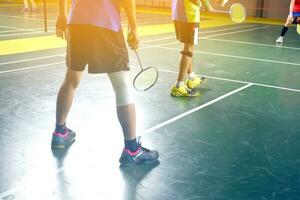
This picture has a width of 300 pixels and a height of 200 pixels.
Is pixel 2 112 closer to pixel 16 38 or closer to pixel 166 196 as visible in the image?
pixel 166 196

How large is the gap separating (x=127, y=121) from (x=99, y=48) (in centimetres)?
59

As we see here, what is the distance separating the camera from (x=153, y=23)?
13.9m

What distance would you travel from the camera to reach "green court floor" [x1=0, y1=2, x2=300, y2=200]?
299 cm

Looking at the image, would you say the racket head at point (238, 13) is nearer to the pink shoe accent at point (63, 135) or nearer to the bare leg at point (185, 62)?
the bare leg at point (185, 62)

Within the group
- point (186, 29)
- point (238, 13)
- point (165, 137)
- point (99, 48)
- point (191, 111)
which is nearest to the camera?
point (99, 48)

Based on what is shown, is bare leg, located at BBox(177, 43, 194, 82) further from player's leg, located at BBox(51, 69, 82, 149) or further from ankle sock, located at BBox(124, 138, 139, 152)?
ankle sock, located at BBox(124, 138, 139, 152)

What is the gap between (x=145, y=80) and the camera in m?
4.09

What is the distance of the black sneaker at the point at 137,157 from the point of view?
3355 mm

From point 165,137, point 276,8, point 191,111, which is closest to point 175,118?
point 191,111

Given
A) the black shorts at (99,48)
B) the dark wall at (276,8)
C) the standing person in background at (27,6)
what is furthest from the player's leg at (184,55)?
the standing person in background at (27,6)

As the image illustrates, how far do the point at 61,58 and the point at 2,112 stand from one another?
335cm

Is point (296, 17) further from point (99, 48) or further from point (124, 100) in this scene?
point (99, 48)

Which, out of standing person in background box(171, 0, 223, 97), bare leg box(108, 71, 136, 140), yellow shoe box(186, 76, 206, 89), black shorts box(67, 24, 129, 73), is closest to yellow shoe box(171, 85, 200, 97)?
standing person in background box(171, 0, 223, 97)

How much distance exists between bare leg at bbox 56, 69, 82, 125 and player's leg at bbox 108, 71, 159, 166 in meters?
0.36
